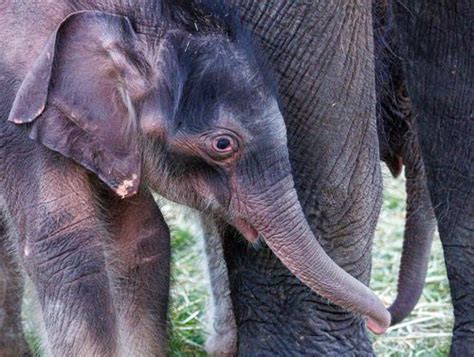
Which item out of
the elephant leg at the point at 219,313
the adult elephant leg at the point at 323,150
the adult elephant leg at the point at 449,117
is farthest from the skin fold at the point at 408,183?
the adult elephant leg at the point at 323,150

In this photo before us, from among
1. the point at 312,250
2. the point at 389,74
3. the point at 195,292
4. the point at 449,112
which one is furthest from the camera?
the point at 195,292

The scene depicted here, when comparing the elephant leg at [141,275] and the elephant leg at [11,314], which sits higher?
the elephant leg at [141,275]

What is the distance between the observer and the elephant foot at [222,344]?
209 inches

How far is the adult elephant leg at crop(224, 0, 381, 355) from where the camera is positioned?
4359 mm

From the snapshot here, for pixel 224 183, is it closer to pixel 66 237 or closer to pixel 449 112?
pixel 66 237

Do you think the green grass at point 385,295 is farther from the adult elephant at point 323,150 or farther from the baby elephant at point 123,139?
the baby elephant at point 123,139

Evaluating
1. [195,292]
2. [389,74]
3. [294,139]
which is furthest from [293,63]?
[195,292]

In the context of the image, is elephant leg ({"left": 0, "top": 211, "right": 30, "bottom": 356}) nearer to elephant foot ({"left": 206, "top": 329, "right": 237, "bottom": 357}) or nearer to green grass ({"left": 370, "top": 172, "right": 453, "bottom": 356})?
elephant foot ({"left": 206, "top": 329, "right": 237, "bottom": 357})

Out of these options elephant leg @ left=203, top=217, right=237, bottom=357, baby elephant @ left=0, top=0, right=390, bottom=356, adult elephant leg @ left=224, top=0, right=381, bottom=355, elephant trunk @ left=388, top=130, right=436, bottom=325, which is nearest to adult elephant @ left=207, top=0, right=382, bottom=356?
adult elephant leg @ left=224, top=0, right=381, bottom=355

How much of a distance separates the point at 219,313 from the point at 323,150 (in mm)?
1185

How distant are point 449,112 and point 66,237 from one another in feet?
3.88

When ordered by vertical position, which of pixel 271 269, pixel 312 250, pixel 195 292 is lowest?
pixel 195 292

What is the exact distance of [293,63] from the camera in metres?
4.36

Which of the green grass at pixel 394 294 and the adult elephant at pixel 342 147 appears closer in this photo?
the adult elephant at pixel 342 147
